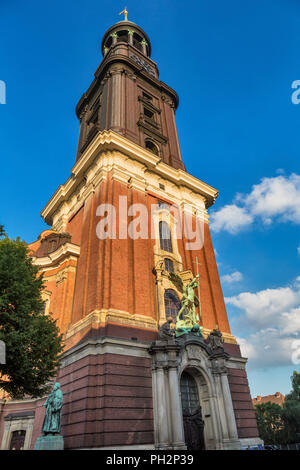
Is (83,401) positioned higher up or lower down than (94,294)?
lower down

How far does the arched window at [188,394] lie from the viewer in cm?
1592

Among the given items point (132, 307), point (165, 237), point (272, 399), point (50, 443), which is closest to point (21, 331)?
point (50, 443)

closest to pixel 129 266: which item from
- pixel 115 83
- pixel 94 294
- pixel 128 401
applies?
pixel 94 294

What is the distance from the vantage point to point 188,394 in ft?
53.6

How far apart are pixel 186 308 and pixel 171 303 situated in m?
0.91

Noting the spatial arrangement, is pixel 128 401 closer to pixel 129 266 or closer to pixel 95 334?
pixel 95 334

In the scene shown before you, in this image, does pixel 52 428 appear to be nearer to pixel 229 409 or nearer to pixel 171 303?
pixel 229 409

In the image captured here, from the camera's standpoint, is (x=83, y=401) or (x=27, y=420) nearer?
(x=83, y=401)

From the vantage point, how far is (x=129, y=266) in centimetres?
1800

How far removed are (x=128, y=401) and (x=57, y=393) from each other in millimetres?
2918

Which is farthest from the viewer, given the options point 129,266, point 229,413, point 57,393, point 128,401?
point 129,266
